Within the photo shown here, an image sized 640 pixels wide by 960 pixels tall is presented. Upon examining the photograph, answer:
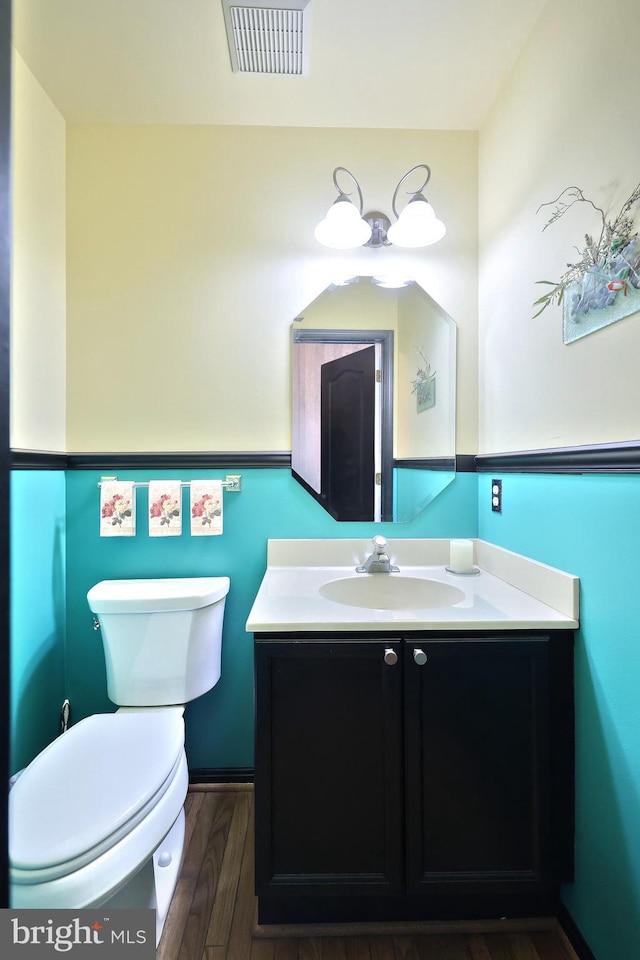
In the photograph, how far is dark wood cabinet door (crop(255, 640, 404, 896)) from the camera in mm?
1065

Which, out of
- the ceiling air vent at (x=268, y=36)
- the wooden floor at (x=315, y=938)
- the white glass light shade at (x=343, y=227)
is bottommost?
the wooden floor at (x=315, y=938)

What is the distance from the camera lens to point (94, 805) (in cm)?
93

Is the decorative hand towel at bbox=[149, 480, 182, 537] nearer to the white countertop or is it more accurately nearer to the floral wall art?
the white countertop

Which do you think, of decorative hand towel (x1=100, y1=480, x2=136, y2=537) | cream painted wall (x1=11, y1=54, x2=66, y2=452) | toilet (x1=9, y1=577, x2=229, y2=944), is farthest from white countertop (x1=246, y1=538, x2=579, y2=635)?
cream painted wall (x1=11, y1=54, x2=66, y2=452)

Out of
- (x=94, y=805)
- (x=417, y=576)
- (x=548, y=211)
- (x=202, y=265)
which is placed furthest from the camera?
(x=202, y=265)

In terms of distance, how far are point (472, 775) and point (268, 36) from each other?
6.88ft

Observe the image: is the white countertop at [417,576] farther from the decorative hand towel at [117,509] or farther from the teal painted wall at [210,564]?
the decorative hand towel at [117,509]

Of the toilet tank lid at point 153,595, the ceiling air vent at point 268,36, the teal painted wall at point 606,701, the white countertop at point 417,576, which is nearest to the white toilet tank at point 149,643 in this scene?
the toilet tank lid at point 153,595

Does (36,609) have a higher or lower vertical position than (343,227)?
lower

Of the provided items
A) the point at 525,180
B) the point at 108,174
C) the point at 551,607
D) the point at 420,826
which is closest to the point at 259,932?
the point at 420,826

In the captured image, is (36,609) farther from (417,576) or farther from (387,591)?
(417,576)

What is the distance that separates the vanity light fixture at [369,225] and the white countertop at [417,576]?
3.51 feet

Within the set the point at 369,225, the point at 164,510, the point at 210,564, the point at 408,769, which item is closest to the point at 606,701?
the point at 408,769

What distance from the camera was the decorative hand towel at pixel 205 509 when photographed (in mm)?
1561
